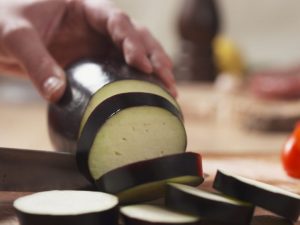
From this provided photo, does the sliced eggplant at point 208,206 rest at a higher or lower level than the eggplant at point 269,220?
higher

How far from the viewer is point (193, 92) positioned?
194 inches

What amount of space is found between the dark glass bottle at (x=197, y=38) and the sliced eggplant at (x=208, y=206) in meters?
3.67

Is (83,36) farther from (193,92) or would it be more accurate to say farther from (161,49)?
(193,92)

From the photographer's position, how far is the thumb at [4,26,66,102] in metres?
2.24

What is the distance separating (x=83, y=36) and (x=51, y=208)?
1.21m

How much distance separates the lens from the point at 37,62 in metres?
2.28

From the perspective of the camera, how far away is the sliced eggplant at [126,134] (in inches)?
77.1

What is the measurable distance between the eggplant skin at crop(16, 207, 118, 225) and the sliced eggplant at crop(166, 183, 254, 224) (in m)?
0.17

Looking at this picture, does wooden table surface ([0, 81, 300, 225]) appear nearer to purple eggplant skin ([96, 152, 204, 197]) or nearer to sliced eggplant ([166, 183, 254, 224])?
purple eggplant skin ([96, 152, 204, 197])

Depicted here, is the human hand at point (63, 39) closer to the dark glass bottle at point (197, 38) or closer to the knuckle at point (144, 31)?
the knuckle at point (144, 31)

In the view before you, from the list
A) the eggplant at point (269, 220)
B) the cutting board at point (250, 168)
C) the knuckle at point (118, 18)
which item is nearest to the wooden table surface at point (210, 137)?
the cutting board at point (250, 168)

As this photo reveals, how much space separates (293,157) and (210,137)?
141 cm

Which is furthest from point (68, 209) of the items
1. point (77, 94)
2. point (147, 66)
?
point (147, 66)

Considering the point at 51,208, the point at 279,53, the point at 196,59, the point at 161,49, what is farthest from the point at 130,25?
the point at 279,53
